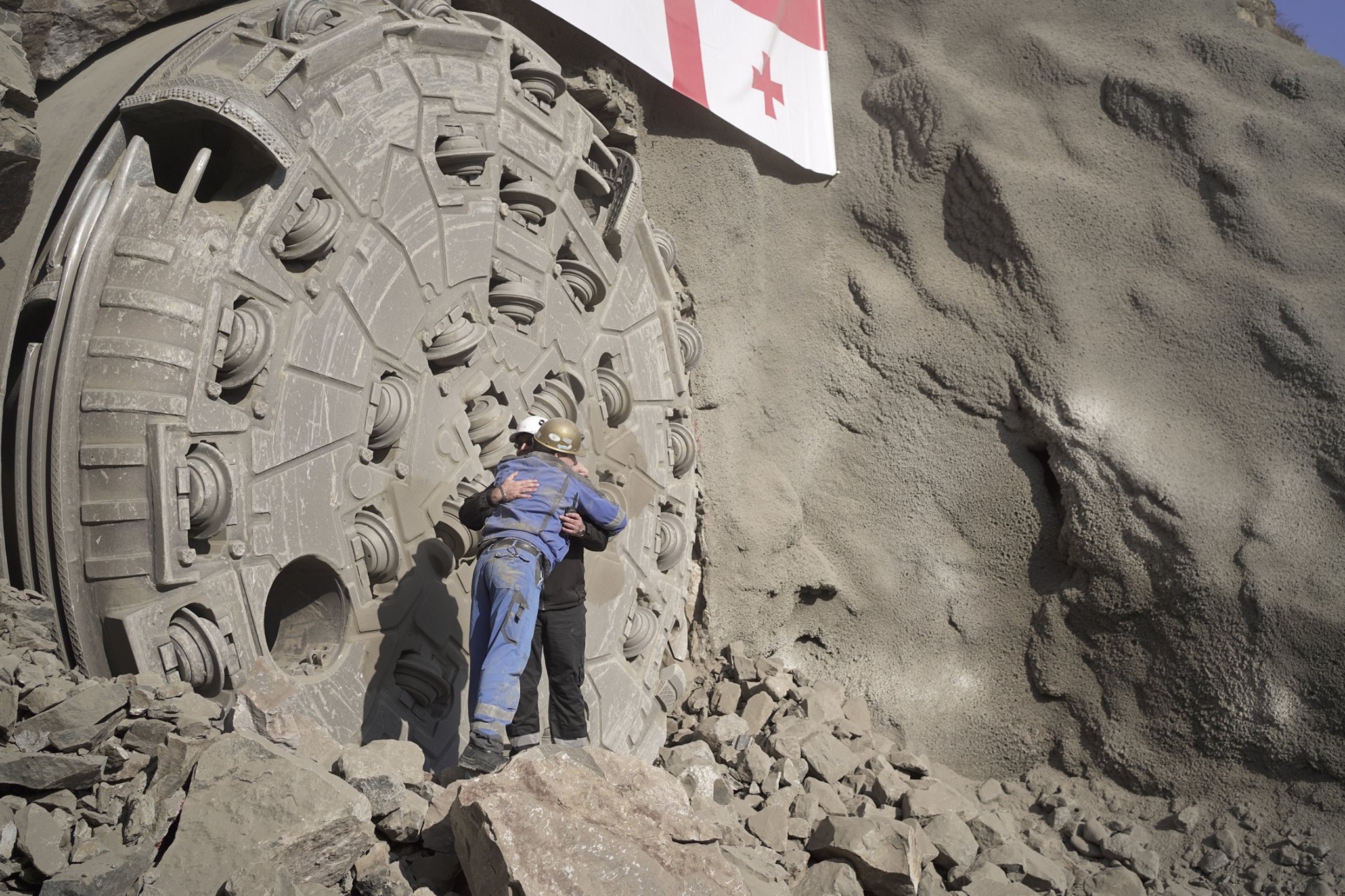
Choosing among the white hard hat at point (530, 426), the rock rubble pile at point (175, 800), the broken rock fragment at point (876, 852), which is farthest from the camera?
the white hard hat at point (530, 426)

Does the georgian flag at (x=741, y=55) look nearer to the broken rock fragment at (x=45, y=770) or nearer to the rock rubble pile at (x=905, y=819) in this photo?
the rock rubble pile at (x=905, y=819)

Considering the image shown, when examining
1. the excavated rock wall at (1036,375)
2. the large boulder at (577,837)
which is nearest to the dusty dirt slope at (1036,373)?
the excavated rock wall at (1036,375)

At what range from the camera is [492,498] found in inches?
171

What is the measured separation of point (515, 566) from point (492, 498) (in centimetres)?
31

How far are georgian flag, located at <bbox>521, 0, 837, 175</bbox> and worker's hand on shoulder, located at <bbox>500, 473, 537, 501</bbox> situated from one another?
2.79m

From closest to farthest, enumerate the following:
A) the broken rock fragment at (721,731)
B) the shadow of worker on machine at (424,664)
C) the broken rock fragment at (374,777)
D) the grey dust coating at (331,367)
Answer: the broken rock fragment at (374,777) < the grey dust coating at (331,367) < the shadow of worker on machine at (424,664) < the broken rock fragment at (721,731)

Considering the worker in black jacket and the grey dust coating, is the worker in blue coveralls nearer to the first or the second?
the worker in black jacket

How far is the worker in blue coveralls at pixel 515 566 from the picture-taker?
396 cm

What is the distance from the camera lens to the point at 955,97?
23.5ft

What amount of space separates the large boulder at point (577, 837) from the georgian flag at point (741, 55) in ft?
13.3

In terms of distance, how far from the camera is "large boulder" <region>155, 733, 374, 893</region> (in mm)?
2945

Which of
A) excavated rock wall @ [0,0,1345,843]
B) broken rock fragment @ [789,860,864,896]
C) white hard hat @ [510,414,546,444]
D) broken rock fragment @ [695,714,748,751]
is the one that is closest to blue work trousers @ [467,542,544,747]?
white hard hat @ [510,414,546,444]

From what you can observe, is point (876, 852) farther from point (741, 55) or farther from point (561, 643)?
point (741, 55)

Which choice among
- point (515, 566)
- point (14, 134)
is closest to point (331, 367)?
point (515, 566)
